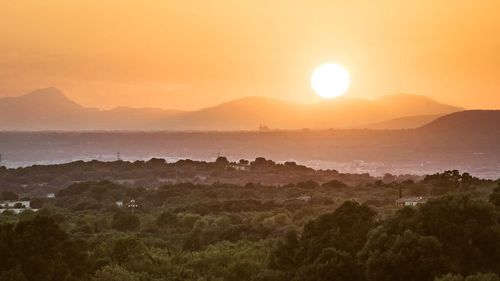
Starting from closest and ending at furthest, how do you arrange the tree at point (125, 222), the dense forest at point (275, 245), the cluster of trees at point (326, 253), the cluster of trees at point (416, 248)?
1. the cluster of trees at point (416, 248)
2. the cluster of trees at point (326, 253)
3. the dense forest at point (275, 245)
4. the tree at point (125, 222)

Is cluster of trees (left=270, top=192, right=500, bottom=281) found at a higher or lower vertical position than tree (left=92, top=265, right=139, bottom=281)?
higher

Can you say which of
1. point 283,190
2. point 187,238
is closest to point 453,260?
point 187,238

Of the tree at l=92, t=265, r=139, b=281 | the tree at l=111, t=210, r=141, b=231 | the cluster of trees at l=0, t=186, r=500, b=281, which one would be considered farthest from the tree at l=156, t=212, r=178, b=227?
the tree at l=92, t=265, r=139, b=281

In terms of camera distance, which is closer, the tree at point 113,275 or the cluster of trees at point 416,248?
the cluster of trees at point 416,248

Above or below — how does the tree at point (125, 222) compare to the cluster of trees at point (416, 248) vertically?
below

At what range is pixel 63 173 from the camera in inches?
4486

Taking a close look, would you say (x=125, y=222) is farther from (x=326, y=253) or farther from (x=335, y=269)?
(x=335, y=269)

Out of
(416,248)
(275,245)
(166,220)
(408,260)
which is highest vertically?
(416,248)

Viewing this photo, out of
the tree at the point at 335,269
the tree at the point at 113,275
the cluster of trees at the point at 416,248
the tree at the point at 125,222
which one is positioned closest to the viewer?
the cluster of trees at the point at 416,248

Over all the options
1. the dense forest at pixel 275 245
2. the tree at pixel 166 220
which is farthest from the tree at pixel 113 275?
the tree at pixel 166 220

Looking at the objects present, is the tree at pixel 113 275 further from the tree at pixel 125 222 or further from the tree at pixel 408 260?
the tree at pixel 125 222

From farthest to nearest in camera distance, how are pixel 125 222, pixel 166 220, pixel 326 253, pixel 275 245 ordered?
pixel 166 220 < pixel 125 222 < pixel 275 245 < pixel 326 253

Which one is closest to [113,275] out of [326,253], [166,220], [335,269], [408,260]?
[326,253]

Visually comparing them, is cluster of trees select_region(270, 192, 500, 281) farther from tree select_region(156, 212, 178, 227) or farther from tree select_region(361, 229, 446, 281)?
tree select_region(156, 212, 178, 227)
